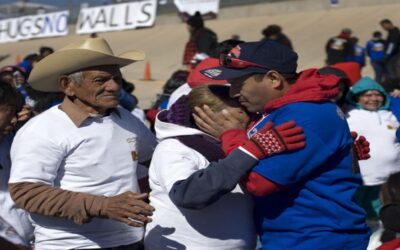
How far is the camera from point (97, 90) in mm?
3730

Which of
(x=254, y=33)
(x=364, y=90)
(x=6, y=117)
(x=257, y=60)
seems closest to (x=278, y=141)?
(x=257, y=60)

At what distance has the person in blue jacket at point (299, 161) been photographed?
9.53 ft

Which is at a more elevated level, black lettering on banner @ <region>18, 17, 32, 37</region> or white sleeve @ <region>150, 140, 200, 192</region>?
black lettering on banner @ <region>18, 17, 32, 37</region>

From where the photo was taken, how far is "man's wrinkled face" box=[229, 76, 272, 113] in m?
3.07

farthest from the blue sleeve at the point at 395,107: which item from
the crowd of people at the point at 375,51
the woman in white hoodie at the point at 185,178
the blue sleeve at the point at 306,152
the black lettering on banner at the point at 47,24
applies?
the black lettering on banner at the point at 47,24

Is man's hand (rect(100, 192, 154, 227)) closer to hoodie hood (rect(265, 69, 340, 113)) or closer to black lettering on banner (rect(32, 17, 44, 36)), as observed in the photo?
hoodie hood (rect(265, 69, 340, 113))

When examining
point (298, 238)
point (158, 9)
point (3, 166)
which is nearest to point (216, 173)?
point (298, 238)

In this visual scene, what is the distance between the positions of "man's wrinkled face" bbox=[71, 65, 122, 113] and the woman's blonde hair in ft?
1.80

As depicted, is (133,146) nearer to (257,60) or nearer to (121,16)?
(257,60)

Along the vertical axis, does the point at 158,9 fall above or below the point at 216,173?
above

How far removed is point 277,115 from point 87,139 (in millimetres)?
1104

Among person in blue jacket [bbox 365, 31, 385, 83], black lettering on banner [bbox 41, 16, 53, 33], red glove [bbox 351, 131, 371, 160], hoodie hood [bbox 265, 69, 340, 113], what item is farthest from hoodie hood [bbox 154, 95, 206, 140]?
black lettering on banner [bbox 41, 16, 53, 33]

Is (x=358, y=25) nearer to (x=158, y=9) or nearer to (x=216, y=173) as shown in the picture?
(x=158, y=9)

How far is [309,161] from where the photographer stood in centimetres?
290
